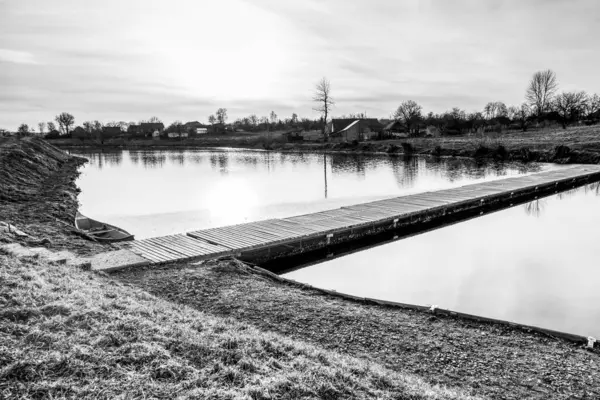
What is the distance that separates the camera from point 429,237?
1373cm

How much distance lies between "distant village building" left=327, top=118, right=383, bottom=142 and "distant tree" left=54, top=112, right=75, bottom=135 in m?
69.4

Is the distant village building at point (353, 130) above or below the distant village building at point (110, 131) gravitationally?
below

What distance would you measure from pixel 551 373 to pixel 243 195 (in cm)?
1799

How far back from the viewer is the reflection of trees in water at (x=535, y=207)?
1766 cm

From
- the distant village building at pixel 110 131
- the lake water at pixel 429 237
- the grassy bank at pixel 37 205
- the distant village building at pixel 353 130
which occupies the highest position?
the distant village building at pixel 110 131

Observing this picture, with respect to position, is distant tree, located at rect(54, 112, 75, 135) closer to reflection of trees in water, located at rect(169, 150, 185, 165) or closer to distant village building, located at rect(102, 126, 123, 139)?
distant village building, located at rect(102, 126, 123, 139)

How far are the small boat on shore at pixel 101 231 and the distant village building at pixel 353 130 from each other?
55.0 m

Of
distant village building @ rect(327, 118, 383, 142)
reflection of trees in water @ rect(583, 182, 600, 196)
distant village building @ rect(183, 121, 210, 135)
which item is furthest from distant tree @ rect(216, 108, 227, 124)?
reflection of trees in water @ rect(583, 182, 600, 196)

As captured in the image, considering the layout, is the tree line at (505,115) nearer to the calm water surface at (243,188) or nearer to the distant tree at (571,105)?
the distant tree at (571,105)

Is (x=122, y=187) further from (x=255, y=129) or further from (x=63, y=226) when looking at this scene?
(x=255, y=129)

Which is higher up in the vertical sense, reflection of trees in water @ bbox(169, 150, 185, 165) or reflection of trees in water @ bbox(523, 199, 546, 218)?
reflection of trees in water @ bbox(169, 150, 185, 165)

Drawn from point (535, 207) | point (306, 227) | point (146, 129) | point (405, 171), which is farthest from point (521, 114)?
point (146, 129)

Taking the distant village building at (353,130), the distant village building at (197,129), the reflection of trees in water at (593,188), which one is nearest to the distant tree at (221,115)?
the distant village building at (197,129)

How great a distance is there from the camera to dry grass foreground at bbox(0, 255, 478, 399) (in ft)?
12.2
